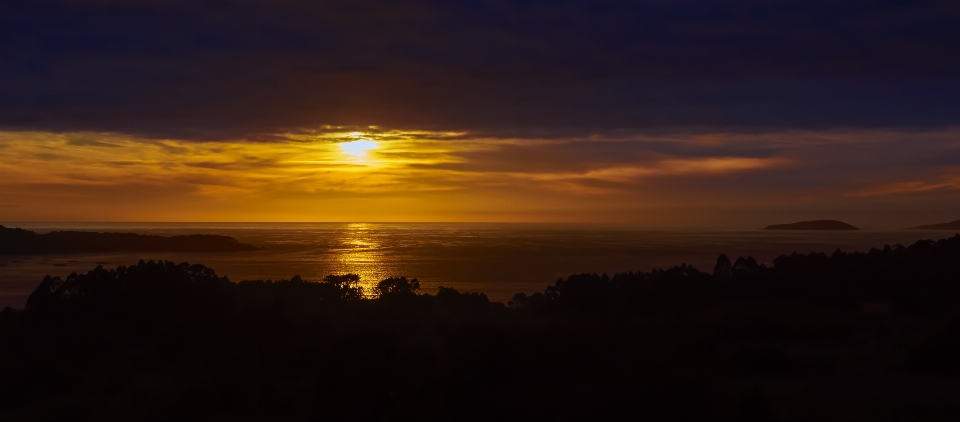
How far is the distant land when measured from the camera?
102062mm

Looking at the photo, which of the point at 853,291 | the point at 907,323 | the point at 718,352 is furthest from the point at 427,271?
the point at 718,352

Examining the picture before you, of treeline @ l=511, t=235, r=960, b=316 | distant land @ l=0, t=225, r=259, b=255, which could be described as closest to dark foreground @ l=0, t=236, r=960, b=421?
treeline @ l=511, t=235, r=960, b=316

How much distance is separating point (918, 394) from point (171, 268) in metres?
18.7

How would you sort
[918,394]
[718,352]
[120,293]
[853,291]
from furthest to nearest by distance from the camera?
[853,291] → [120,293] → [718,352] → [918,394]

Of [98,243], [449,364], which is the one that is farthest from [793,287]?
[98,243]

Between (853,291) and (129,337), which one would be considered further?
(853,291)

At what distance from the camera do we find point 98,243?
109 m

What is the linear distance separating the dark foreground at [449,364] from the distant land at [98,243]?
307ft

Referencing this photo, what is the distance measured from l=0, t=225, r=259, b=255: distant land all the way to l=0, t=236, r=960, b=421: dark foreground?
93491mm

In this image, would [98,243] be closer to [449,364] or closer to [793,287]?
[793,287]

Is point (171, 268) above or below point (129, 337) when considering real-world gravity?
above

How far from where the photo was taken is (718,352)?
1106 centimetres

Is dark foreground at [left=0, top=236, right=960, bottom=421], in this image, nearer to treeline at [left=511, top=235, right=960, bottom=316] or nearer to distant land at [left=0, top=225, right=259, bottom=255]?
treeline at [left=511, top=235, right=960, bottom=316]

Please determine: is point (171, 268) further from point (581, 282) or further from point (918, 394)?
point (918, 394)
